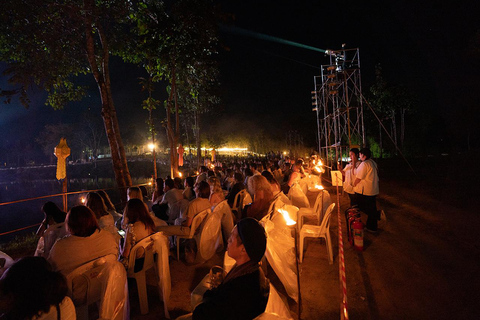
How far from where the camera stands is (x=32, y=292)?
4.39 feet

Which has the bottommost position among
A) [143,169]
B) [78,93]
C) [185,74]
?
[143,169]

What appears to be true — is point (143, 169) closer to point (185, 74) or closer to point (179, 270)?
point (185, 74)

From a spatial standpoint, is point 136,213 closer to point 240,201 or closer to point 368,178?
point 240,201

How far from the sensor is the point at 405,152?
88.9 ft

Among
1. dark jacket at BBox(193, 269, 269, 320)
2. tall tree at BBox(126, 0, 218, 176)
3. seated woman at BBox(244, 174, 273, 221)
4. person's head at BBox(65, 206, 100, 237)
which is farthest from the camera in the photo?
tall tree at BBox(126, 0, 218, 176)

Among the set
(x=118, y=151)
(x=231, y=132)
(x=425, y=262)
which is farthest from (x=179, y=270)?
(x=231, y=132)

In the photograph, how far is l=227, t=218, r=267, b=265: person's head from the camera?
1416mm

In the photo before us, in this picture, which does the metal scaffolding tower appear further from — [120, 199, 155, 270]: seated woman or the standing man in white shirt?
[120, 199, 155, 270]: seated woman

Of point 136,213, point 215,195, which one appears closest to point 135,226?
point 136,213

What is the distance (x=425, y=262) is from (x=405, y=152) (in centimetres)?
2873

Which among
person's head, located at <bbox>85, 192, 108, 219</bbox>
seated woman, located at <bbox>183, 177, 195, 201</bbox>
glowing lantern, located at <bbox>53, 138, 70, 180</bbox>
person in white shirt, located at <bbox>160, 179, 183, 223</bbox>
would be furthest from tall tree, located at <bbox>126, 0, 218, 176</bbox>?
person's head, located at <bbox>85, 192, 108, 219</bbox>

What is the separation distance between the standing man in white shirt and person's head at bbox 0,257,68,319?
5098mm

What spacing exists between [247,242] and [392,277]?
3221 millimetres

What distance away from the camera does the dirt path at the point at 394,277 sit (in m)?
2.76
